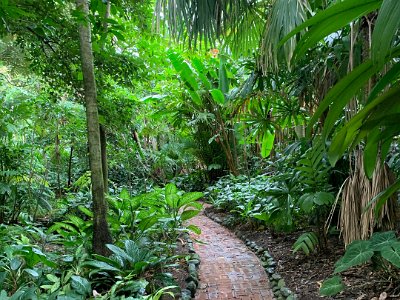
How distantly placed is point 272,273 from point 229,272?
47cm

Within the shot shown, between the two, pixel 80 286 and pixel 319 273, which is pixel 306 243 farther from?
pixel 80 286

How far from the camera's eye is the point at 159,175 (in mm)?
11281

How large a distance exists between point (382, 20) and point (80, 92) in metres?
3.48

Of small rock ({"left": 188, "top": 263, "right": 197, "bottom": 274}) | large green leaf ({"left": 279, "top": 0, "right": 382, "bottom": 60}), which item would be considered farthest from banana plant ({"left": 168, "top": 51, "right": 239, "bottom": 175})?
large green leaf ({"left": 279, "top": 0, "right": 382, "bottom": 60})

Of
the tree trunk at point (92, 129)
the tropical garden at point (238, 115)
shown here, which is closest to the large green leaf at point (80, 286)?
the tropical garden at point (238, 115)

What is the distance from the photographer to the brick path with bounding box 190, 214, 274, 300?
3.12 m

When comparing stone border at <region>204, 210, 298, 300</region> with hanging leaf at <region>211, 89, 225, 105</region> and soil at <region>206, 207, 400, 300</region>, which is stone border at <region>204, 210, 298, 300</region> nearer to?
soil at <region>206, 207, 400, 300</region>

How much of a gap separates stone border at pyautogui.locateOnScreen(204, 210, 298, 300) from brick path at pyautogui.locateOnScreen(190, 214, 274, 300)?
0.05 meters

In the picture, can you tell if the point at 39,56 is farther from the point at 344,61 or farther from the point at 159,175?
the point at 159,175

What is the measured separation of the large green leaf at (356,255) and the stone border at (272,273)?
795 mm

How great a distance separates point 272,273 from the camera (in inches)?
137

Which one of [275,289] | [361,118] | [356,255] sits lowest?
[275,289]

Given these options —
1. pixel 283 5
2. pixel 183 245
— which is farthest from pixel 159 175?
pixel 283 5

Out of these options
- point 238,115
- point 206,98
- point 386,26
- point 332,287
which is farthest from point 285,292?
point 206,98
